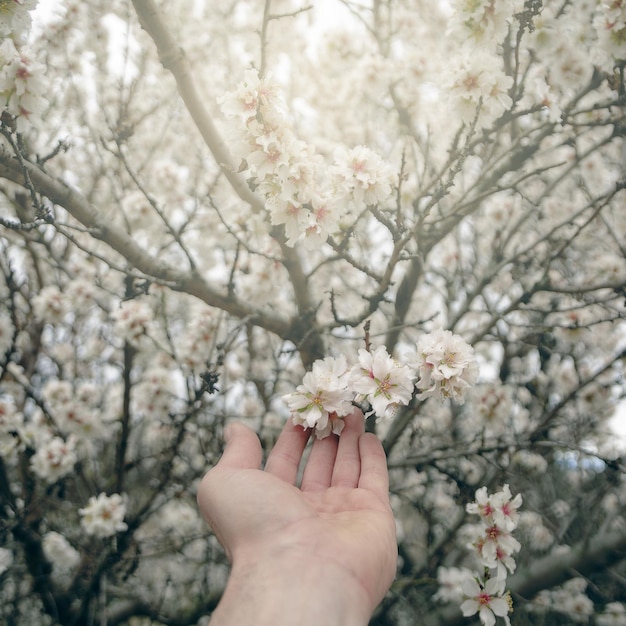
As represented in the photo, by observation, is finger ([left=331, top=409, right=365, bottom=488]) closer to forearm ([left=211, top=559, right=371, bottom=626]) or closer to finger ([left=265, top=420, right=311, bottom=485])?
finger ([left=265, top=420, right=311, bottom=485])

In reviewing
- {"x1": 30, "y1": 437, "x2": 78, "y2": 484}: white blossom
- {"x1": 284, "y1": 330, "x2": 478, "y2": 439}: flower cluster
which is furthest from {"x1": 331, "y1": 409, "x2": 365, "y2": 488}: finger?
{"x1": 30, "y1": 437, "x2": 78, "y2": 484}: white blossom

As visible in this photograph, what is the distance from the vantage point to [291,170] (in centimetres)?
192

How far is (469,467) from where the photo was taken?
5527mm

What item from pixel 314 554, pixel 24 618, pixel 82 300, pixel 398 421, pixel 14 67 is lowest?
pixel 24 618

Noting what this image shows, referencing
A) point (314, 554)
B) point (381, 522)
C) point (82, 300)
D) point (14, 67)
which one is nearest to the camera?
point (314, 554)

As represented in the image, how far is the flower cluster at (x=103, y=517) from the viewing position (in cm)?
338

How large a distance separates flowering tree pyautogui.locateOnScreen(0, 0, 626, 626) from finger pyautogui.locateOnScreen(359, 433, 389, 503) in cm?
11

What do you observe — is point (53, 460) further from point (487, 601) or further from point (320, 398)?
point (487, 601)

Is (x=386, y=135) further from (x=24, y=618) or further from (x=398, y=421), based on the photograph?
(x=24, y=618)

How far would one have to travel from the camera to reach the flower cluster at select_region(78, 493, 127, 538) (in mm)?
3379

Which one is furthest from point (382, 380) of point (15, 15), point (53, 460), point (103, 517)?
point (53, 460)

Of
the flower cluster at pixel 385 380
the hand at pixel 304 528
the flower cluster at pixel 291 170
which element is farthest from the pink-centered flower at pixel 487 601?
the flower cluster at pixel 291 170

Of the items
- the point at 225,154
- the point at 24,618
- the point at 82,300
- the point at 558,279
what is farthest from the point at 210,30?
the point at 24,618

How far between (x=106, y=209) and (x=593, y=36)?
198 inches
